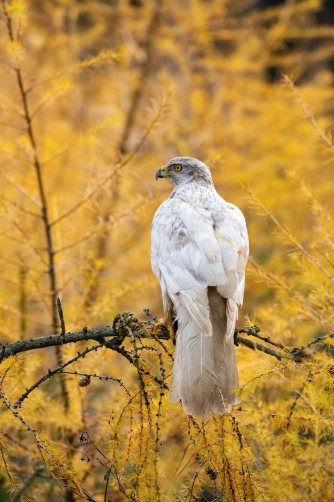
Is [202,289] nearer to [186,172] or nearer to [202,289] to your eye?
[202,289]

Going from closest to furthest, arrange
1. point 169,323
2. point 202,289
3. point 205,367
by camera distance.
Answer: point 205,367, point 202,289, point 169,323

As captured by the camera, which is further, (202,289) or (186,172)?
(186,172)

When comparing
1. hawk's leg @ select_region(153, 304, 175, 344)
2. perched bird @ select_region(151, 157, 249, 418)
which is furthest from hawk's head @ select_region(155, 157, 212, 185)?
hawk's leg @ select_region(153, 304, 175, 344)

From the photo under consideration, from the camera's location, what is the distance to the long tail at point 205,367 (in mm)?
1831

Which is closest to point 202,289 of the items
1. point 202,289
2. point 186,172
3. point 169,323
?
point 202,289

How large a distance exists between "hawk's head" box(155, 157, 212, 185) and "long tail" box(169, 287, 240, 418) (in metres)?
1.08

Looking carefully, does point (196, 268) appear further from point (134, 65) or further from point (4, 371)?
point (134, 65)

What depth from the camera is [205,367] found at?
1951 millimetres

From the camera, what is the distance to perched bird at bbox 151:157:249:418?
1894 millimetres

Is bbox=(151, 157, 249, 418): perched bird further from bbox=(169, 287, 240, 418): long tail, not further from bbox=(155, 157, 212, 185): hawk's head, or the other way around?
bbox=(155, 157, 212, 185): hawk's head

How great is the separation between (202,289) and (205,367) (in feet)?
1.11

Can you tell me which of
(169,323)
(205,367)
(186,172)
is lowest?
(205,367)

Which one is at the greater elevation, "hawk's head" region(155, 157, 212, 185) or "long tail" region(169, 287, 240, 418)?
"hawk's head" region(155, 157, 212, 185)

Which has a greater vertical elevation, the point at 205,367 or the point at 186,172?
the point at 186,172
